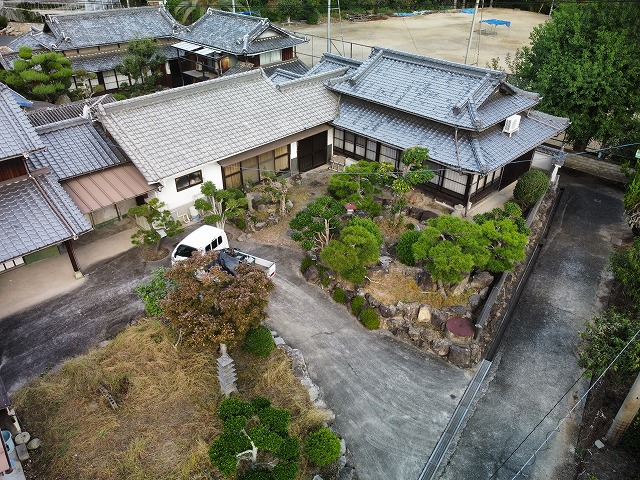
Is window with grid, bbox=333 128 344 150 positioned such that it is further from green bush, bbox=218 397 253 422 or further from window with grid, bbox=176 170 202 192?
green bush, bbox=218 397 253 422

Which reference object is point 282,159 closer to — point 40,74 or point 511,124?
point 511,124

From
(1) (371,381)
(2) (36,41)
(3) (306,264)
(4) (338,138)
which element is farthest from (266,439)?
(2) (36,41)

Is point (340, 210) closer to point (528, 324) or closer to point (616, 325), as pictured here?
point (528, 324)

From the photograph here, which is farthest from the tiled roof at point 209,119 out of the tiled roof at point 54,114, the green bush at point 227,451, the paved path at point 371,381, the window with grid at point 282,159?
the green bush at point 227,451

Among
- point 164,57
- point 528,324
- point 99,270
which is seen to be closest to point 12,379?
point 99,270

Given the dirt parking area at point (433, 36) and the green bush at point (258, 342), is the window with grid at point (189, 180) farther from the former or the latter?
the dirt parking area at point (433, 36)

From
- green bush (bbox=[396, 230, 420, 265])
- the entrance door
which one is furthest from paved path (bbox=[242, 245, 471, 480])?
the entrance door
